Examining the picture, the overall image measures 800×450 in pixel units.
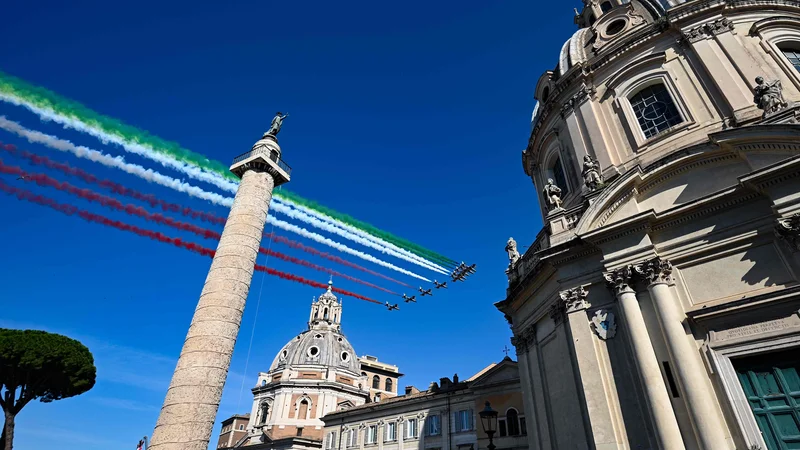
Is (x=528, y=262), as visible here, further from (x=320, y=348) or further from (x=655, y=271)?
(x=320, y=348)

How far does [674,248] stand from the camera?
11.7 metres

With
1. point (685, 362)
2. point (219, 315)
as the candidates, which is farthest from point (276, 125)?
point (685, 362)

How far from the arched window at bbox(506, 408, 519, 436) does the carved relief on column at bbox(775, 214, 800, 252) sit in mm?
21675

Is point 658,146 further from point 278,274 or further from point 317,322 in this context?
point 317,322

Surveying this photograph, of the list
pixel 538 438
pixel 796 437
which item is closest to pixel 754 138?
pixel 796 437

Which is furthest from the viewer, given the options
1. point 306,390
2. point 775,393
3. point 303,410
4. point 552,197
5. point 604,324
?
point 306,390

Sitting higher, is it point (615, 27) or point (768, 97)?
point (615, 27)

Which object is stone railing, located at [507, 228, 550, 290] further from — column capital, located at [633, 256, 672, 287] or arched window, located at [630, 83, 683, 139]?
arched window, located at [630, 83, 683, 139]

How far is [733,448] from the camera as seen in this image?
925 centimetres

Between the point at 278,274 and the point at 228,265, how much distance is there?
12.6 meters

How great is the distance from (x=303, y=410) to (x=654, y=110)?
56447mm

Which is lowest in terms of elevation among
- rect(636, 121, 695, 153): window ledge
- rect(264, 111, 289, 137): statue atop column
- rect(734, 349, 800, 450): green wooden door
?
rect(734, 349, 800, 450): green wooden door

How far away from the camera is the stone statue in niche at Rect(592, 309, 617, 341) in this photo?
39.1 feet

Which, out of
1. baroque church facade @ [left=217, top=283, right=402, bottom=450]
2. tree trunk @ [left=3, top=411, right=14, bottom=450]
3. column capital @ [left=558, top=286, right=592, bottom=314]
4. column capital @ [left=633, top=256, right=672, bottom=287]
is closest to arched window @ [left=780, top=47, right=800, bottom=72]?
column capital @ [left=633, top=256, right=672, bottom=287]
